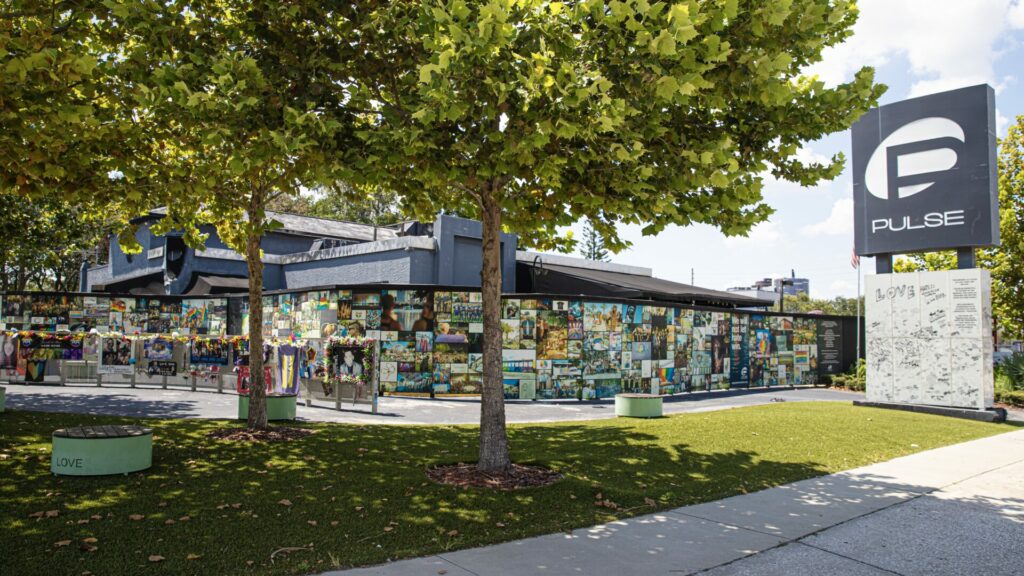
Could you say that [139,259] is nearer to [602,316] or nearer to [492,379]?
[602,316]

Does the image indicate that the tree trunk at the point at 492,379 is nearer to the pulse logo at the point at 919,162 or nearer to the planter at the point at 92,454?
the planter at the point at 92,454

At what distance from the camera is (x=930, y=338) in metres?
16.5

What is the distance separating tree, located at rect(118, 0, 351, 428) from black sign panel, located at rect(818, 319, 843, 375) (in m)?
24.2

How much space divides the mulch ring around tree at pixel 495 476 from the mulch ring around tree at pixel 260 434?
3476mm

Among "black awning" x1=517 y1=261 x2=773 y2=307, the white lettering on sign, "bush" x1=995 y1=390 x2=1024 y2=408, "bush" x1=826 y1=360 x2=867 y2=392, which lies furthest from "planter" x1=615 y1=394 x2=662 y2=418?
"bush" x1=826 y1=360 x2=867 y2=392

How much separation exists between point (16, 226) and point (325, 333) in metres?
8.07

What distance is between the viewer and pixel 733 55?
264 inches

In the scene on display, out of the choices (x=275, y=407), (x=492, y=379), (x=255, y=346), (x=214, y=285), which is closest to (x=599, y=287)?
(x=275, y=407)

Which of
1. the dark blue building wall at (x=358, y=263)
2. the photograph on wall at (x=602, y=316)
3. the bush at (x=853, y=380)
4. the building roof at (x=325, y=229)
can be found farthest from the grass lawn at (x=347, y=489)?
the building roof at (x=325, y=229)

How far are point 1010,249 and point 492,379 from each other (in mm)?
26074

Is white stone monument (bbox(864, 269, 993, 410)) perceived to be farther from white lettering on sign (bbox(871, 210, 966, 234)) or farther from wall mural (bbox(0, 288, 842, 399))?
wall mural (bbox(0, 288, 842, 399))

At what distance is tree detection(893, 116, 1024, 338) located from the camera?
24.6 meters

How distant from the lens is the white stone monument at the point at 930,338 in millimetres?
15758

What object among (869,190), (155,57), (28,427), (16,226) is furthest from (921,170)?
(16,226)
